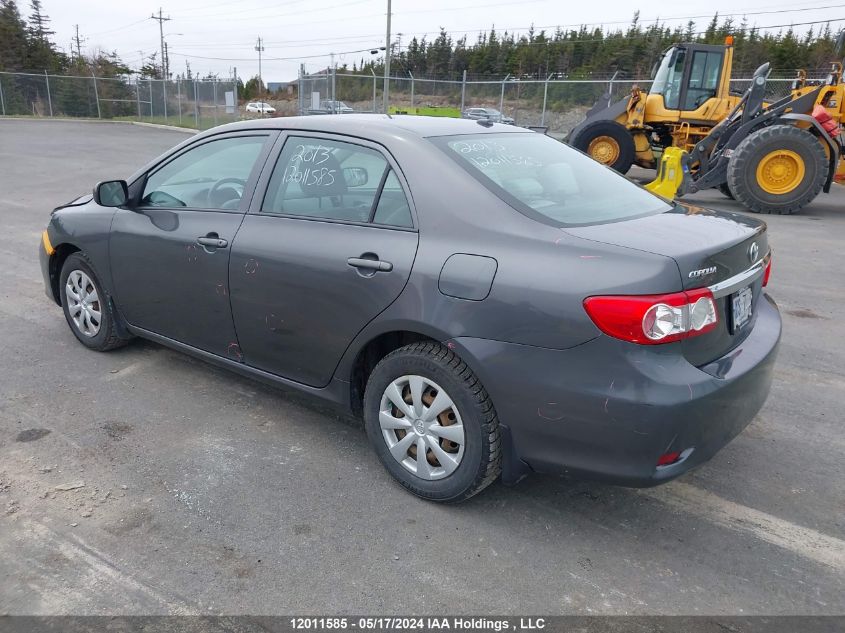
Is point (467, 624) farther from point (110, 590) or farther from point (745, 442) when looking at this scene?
point (745, 442)

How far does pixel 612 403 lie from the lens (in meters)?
2.36

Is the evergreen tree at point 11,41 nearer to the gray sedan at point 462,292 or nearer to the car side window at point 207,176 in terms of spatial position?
the car side window at point 207,176

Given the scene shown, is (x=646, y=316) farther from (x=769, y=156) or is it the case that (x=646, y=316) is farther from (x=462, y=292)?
(x=769, y=156)

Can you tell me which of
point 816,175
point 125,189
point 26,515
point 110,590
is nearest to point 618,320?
point 110,590

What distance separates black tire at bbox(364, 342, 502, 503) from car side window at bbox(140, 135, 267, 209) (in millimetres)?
1380

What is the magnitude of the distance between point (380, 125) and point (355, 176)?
289mm

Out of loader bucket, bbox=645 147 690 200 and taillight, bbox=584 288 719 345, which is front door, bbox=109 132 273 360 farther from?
loader bucket, bbox=645 147 690 200

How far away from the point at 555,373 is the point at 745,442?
1.65 m

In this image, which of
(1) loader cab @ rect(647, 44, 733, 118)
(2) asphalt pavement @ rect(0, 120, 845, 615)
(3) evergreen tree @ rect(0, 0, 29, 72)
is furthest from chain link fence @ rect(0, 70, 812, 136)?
(3) evergreen tree @ rect(0, 0, 29, 72)

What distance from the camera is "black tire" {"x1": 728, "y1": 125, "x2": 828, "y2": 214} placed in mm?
10719

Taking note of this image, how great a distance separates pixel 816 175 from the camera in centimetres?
1077

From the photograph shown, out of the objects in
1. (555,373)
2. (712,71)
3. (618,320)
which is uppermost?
(712,71)

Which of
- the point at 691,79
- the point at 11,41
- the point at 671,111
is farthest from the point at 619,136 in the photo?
the point at 11,41

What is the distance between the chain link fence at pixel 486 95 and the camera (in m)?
23.6
